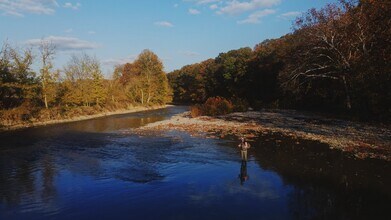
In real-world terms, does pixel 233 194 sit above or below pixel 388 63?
below

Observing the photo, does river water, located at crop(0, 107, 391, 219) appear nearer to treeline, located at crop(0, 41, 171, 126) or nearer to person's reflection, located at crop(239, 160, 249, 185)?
person's reflection, located at crop(239, 160, 249, 185)

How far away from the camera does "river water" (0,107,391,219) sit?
11.0 m

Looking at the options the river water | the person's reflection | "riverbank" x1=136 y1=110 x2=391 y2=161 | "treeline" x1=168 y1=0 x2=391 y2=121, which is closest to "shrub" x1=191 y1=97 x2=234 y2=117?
"treeline" x1=168 y1=0 x2=391 y2=121

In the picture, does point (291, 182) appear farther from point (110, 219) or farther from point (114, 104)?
point (114, 104)

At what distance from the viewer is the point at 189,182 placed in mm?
14383

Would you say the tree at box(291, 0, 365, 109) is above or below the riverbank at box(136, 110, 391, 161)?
above

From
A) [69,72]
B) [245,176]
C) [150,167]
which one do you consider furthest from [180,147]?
[69,72]

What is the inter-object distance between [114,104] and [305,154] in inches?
1825

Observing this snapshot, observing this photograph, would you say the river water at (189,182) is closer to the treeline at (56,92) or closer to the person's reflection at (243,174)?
the person's reflection at (243,174)

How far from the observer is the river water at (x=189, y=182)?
36.1 ft

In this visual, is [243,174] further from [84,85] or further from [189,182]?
[84,85]

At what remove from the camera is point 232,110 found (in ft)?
168

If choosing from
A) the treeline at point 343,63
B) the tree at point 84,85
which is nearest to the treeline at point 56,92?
the tree at point 84,85

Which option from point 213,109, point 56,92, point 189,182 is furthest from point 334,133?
point 56,92
